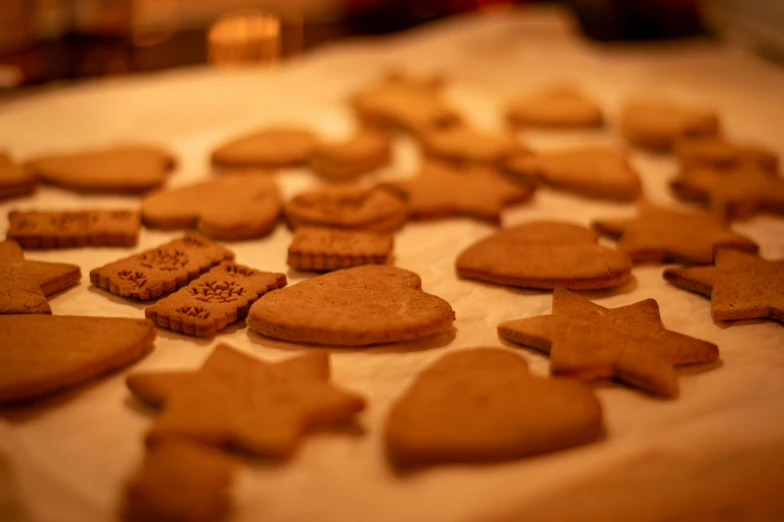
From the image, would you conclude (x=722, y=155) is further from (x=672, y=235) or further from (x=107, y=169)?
(x=107, y=169)

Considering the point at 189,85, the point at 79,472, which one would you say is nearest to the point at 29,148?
the point at 189,85

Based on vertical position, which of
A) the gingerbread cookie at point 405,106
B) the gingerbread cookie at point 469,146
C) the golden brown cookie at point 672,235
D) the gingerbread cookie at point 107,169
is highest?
the gingerbread cookie at point 405,106

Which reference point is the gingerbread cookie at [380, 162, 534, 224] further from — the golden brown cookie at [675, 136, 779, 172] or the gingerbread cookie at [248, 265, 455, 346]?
the golden brown cookie at [675, 136, 779, 172]

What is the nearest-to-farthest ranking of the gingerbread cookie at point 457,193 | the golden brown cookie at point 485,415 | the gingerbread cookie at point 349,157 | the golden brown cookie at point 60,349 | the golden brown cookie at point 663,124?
the golden brown cookie at point 485,415
the golden brown cookie at point 60,349
the gingerbread cookie at point 457,193
the gingerbread cookie at point 349,157
the golden brown cookie at point 663,124

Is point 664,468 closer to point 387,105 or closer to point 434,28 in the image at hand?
point 387,105

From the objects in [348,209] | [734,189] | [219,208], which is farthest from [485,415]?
[734,189]

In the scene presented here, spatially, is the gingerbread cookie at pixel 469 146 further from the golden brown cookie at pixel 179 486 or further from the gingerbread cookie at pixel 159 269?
the golden brown cookie at pixel 179 486

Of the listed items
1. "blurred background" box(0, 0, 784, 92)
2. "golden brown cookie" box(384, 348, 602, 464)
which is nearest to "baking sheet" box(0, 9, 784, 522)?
"golden brown cookie" box(384, 348, 602, 464)

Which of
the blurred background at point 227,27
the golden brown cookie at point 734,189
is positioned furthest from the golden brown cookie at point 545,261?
the blurred background at point 227,27

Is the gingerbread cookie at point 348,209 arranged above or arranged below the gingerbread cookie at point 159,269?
above
